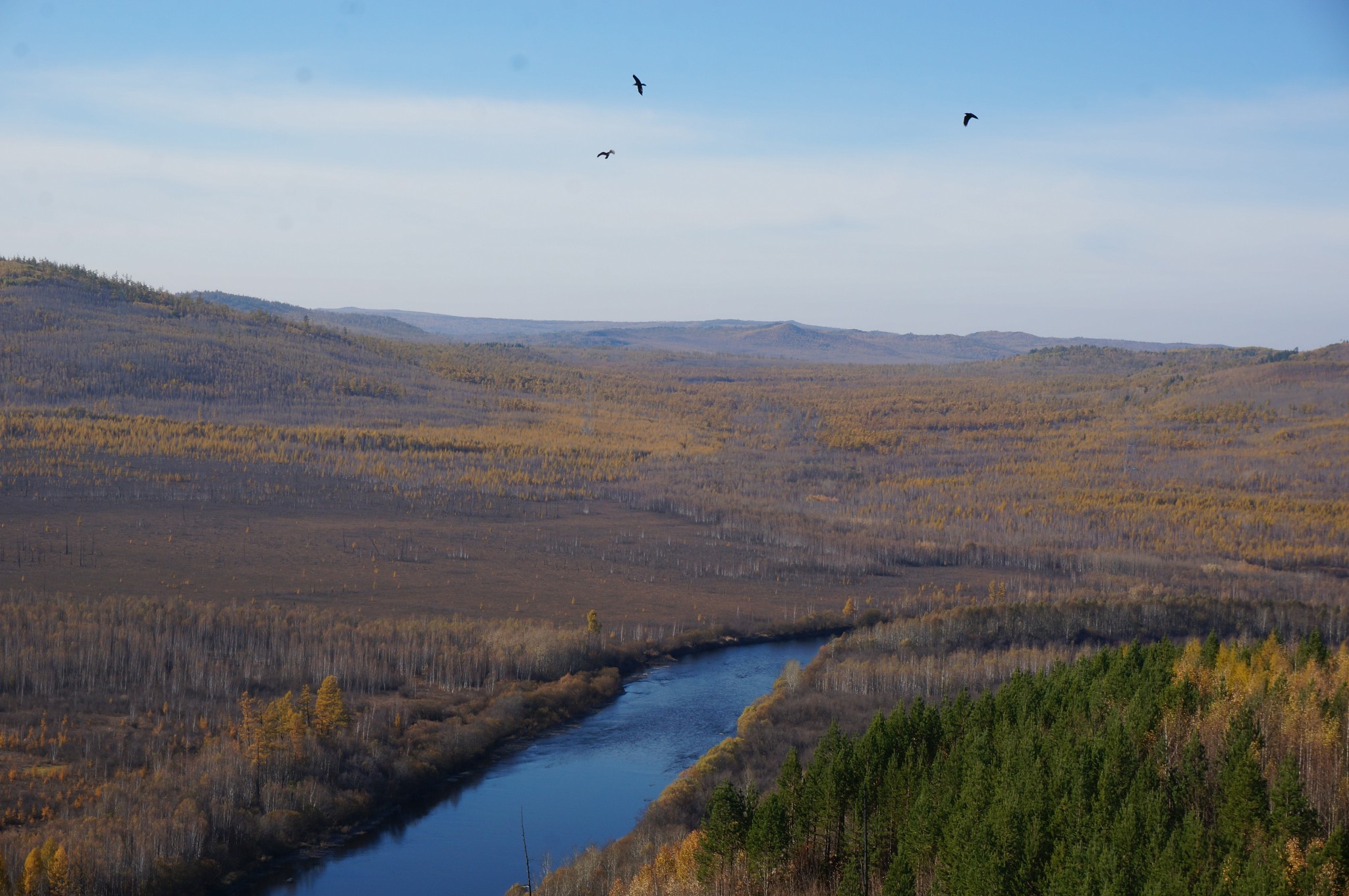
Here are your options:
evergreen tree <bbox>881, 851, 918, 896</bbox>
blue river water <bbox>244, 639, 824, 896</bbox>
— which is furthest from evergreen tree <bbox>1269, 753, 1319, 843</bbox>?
blue river water <bbox>244, 639, 824, 896</bbox>

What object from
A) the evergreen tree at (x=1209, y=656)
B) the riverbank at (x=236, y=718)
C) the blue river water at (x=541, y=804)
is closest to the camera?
the riverbank at (x=236, y=718)

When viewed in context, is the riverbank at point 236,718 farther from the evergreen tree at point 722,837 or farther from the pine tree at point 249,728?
the evergreen tree at point 722,837

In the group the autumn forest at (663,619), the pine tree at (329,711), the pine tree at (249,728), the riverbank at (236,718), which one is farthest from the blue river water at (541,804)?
the pine tree at (249,728)

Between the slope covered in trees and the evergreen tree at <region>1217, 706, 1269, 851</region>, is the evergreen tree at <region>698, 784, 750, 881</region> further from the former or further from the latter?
the evergreen tree at <region>1217, 706, 1269, 851</region>

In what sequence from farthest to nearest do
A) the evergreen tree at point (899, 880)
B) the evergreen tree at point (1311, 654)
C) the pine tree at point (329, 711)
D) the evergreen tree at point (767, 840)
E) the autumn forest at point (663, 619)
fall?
the evergreen tree at point (1311, 654) < the pine tree at point (329, 711) < the autumn forest at point (663, 619) < the evergreen tree at point (767, 840) < the evergreen tree at point (899, 880)

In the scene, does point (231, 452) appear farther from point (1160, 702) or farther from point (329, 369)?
point (1160, 702)

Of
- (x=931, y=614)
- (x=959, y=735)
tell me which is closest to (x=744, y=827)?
(x=959, y=735)

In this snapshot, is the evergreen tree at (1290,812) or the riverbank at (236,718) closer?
the evergreen tree at (1290,812)
